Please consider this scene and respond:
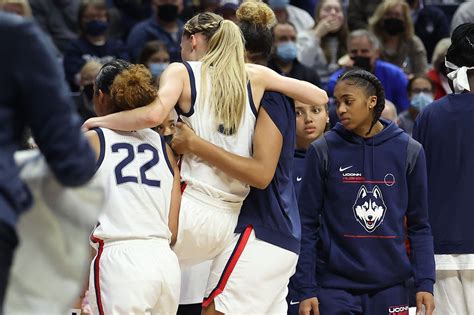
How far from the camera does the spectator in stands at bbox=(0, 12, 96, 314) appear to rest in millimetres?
3293

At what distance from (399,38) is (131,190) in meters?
6.31

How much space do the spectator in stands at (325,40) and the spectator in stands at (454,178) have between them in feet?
Result: 14.7

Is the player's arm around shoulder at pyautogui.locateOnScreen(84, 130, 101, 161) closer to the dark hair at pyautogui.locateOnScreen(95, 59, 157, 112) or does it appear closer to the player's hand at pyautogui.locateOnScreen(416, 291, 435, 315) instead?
the dark hair at pyautogui.locateOnScreen(95, 59, 157, 112)

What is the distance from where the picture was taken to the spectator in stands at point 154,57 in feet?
31.9

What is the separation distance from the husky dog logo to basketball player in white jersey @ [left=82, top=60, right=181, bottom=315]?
1036mm

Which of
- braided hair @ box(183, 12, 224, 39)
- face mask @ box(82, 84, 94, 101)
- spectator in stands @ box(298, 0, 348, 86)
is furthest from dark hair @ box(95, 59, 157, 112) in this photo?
spectator in stands @ box(298, 0, 348, 86)

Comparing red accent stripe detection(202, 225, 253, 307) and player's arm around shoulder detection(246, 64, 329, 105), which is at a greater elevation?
player's arm around shoulder detection(246, 64, 329, 105)

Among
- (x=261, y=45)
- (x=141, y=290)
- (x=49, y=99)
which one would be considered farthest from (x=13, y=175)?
(x=261, y=45)

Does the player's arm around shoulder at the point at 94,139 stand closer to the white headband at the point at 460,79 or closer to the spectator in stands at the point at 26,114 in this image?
the spectator in stands at the point at 26,114

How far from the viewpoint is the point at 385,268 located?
18.7 feet

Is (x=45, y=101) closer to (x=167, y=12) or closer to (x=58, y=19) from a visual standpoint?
(x=167, y=12)

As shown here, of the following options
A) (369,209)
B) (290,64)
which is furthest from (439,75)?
(369,209)

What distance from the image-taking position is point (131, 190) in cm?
506

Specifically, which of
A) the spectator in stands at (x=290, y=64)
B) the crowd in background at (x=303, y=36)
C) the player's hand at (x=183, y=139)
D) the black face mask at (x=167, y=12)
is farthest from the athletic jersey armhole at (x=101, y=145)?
the black face mask at (x=167, y=12)
